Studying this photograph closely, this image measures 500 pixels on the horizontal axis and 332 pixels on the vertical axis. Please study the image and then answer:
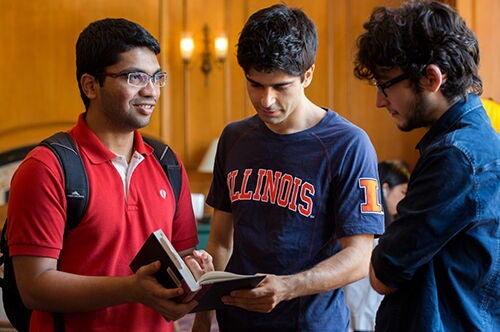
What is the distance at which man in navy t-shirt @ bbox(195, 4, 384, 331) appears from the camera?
6.54 ft

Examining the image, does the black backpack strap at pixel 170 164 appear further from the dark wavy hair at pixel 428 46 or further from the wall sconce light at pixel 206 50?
the wall sconce light at pixel 206 50

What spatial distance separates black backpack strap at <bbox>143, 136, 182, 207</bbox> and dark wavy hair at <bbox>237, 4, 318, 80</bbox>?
0.34 meters

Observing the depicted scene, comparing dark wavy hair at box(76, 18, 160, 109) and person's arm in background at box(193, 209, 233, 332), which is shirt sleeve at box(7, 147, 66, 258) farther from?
person's arm in background at box(193, 209, 233, 332)

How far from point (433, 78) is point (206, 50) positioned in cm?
579

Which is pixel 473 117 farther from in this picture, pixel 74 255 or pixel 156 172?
pixel 74 255

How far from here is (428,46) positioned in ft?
5.37

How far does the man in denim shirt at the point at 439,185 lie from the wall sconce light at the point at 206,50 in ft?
18.1

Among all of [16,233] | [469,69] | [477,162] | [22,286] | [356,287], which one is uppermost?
[469,69]

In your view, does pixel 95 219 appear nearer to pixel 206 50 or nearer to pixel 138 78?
pixel 138 78

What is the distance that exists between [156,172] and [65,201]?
0.33m

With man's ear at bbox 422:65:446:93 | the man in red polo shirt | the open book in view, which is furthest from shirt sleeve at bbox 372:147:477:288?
the man in red polo shirt

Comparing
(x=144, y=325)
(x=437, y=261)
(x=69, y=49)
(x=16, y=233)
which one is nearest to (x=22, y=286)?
(x=16, y=233)

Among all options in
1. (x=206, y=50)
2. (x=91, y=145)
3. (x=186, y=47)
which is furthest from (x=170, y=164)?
(x=206, y=50)

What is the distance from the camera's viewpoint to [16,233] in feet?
5.90
